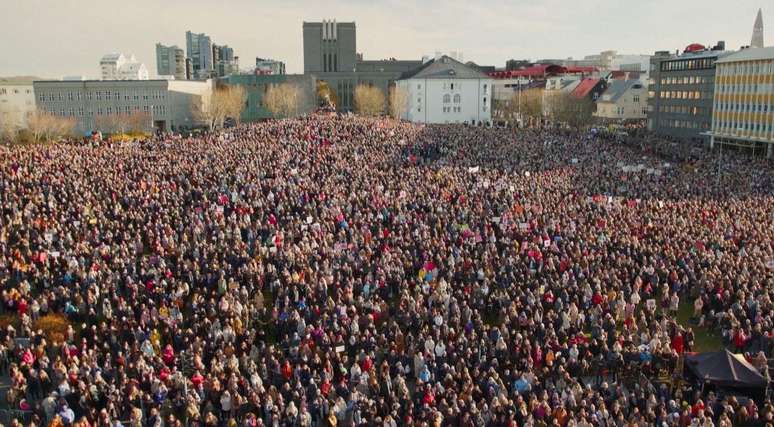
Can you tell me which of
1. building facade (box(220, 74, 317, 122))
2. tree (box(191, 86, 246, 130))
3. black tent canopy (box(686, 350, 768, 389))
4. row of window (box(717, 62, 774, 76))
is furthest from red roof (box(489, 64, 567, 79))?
black tent canopy (box(686, 350, 768, 389))

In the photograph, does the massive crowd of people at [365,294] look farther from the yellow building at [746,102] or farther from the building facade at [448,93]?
the building facade at [448,93]

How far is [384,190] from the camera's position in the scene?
3381cm

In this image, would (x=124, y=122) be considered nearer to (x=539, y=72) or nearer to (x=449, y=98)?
(x=449, y=98)

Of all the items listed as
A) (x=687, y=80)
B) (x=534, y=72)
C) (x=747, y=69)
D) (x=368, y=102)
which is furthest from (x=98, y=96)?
(x=534, y=72)

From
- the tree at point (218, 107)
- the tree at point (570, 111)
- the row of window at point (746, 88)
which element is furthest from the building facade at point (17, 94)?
the row of window at point (746, 88)

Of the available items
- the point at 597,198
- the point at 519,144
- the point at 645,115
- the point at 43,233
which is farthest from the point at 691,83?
the point at 43,233

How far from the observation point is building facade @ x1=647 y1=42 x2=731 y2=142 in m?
75.0

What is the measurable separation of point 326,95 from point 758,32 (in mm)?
71410

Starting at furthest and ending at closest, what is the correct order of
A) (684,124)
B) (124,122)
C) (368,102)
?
(368,102)
(124,122)
(684,124)

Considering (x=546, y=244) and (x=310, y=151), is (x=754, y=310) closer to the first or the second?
(x=546, y=244)

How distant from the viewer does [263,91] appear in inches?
4387

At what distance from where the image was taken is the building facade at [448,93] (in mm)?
99438

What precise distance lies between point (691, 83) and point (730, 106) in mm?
11714

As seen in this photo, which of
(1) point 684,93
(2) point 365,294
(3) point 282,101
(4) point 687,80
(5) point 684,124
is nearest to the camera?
(2) point 365,294
